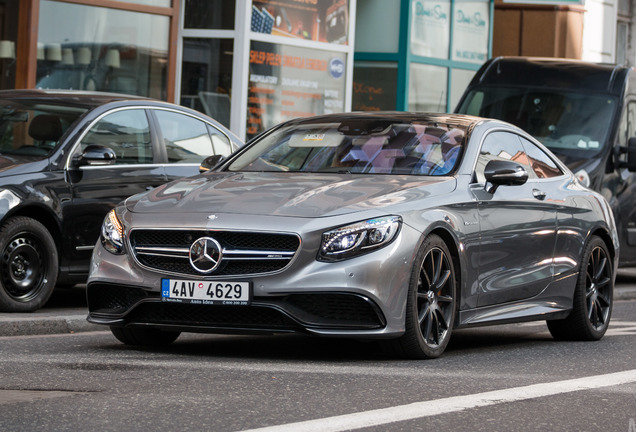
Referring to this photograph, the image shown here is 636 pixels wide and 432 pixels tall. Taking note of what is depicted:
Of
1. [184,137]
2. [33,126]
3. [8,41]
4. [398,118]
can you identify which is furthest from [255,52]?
[398,118]

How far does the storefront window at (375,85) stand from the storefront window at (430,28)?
1.85ft

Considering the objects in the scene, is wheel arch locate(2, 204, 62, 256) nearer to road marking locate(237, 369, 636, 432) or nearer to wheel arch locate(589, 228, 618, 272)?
wheel arch locate(589, 228, 618, 272)

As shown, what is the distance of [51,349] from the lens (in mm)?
8094

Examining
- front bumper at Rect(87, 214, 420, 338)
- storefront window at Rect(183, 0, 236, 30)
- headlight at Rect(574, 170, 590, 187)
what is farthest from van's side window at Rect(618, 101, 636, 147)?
front bumper at Rect(87, 214, 420, 338)

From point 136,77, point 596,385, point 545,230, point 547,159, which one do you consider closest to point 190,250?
point 596,385

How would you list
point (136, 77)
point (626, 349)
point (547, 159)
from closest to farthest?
point (626, 349) → point (547, 159) → point (136, 77)

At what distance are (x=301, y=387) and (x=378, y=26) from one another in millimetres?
16655

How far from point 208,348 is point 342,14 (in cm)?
1359

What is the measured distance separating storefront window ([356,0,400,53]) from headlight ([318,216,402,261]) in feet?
50.6

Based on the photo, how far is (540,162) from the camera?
9.67 metres

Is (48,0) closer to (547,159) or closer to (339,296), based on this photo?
(547,159)

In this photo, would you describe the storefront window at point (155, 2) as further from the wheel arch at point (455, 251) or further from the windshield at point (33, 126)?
the wheel arch at point (455, 251)

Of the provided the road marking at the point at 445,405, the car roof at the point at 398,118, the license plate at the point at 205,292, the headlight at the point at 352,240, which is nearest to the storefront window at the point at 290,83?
the car roof at the point at 398,118

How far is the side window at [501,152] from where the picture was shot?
8656mm
